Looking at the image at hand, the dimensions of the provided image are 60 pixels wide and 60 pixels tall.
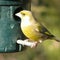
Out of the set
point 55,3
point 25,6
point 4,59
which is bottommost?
point 4,59

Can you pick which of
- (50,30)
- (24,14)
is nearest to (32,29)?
(24,14)

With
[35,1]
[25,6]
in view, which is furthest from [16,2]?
[35,1]

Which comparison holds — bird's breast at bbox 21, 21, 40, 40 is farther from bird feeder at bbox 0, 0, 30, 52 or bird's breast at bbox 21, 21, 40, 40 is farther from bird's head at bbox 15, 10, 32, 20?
bird feeder at bbox 0, 0, 30, 52

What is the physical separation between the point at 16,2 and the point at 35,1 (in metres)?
2.27

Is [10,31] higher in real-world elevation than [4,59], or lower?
higher

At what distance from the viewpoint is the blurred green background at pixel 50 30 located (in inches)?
338

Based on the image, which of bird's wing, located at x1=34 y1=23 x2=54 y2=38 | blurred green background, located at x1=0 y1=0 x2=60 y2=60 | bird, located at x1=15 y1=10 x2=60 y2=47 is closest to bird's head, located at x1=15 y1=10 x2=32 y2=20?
bird, located at x1=15 y1=10 x2=60 y2=47

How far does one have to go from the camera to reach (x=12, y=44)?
7230 mm

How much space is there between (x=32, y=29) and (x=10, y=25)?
299mm

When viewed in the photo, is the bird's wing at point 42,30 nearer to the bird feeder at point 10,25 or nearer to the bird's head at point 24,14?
the bird's head at point 24,14

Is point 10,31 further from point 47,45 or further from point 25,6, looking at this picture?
point 47,45

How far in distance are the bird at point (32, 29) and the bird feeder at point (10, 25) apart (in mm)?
149

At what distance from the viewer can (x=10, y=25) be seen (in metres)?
7.18

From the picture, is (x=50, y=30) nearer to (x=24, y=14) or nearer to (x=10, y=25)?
(x=10, y=25)
